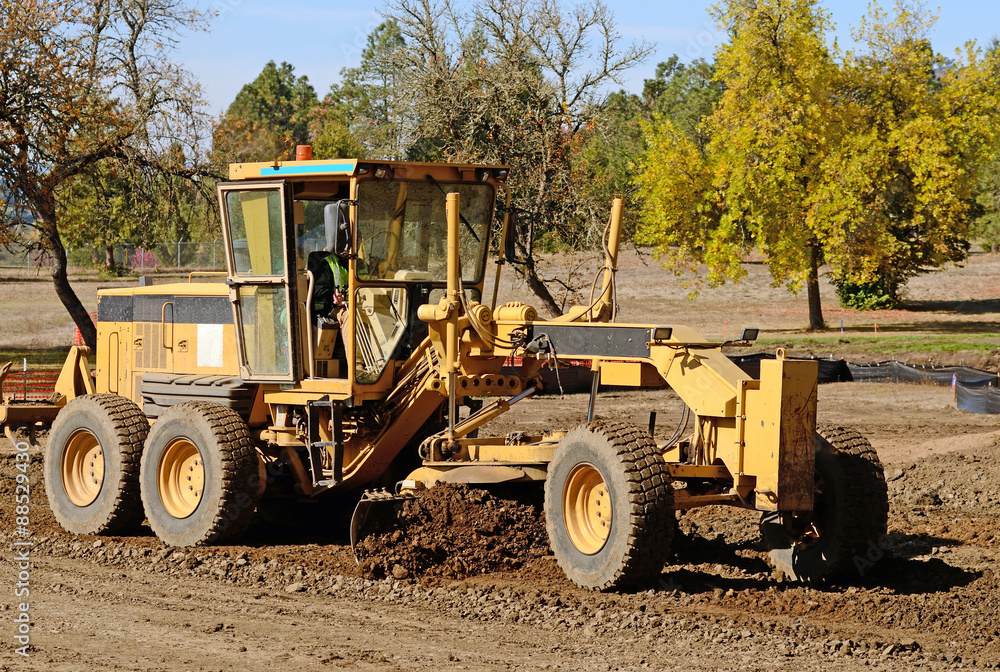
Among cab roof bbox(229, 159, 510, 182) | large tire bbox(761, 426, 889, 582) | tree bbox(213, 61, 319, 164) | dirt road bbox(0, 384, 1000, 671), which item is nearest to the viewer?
dirt road bbox(0, 384, 1000, 671)

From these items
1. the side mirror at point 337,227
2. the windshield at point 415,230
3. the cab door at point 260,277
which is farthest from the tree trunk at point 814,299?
the side mirror at point 337,227

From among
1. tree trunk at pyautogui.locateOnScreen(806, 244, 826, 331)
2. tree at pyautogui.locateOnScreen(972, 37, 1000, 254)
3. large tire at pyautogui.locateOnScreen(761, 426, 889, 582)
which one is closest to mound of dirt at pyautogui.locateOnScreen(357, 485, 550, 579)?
large tire at pyautogui.locateOnScreen(761, 426, 889, 582)

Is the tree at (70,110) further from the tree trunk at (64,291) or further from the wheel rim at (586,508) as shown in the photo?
the wheel rim at (586,508)

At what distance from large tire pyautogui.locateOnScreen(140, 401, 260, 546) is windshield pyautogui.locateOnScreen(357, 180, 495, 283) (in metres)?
1.80

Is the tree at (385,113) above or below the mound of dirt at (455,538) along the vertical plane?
above

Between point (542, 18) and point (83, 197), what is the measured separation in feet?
37.7

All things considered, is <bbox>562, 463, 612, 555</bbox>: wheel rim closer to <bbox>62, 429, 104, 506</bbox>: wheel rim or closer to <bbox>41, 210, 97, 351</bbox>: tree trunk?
<bbox>62, 429, 104, 506</bbox>: wheel rim

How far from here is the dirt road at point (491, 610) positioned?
6.48 metres

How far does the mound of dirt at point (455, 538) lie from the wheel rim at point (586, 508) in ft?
2.67

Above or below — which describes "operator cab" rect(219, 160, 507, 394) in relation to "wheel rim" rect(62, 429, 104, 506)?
above

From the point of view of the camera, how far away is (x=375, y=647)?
672cm

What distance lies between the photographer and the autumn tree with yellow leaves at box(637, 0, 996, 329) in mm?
36688

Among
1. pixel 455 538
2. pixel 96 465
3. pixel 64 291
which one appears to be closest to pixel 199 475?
pixel 96 465

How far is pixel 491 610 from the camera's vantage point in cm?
754
